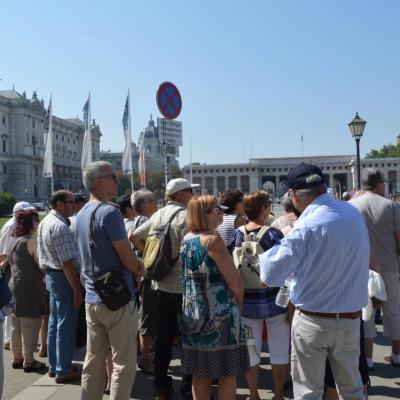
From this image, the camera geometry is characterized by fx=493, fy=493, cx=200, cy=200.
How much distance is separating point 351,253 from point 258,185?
131 m

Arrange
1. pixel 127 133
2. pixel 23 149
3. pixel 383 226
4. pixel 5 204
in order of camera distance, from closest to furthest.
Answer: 1. pixel 383 226
2. pixel 127 133
3. pixel 5 204
4. pixel 23 149

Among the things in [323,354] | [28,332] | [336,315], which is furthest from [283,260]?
[28,332]

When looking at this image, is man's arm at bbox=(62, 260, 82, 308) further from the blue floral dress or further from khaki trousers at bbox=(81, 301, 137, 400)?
the blue floral dress

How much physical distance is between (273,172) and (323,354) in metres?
130

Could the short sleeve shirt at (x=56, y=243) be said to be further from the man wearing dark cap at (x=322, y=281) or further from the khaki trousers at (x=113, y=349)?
the man wearing dark cap at (x=322, y=281)

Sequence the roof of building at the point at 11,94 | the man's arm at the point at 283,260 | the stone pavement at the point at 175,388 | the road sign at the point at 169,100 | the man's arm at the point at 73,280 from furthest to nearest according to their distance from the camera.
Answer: the roof of building at the point at 11,94 → the road sign at the point at 169,100 → the man's arm at the point at 73,280 → the stone pavement at the point at 175,388 → the man's arm at the point at 283,260

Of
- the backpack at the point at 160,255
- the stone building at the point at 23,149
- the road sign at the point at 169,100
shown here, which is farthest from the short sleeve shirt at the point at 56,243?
the stone building at the point at 23,149

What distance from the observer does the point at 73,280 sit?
5355 millimetres

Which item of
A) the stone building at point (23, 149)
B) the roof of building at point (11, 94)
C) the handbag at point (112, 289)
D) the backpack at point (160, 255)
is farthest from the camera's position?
the roof of building at point (11, 94)

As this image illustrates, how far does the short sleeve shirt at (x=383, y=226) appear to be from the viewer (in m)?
5.69

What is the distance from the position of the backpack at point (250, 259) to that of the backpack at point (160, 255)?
64cm

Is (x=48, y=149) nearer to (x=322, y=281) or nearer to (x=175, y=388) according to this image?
(x=175, y=388)

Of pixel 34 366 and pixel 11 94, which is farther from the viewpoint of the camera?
pixel 11 94

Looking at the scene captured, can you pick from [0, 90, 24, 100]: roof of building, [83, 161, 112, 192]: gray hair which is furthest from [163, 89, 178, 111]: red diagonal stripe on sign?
[0, 90, 24, 100]: roof of building
